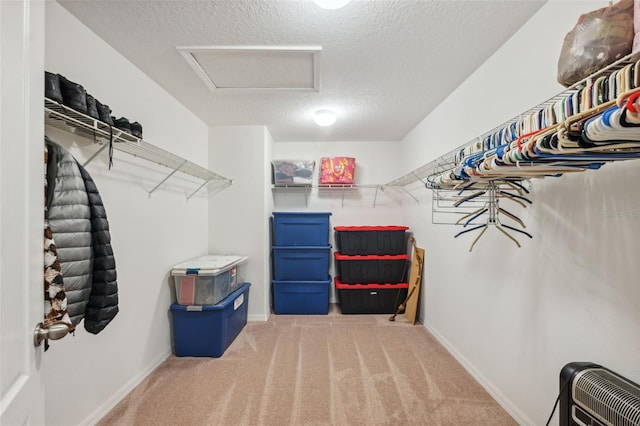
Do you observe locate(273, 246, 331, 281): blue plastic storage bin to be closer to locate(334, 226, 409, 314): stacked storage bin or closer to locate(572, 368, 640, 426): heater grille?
locate(334, 226, 409, 314): stacked storage bin

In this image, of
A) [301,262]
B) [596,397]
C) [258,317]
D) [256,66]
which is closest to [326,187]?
[301,262]

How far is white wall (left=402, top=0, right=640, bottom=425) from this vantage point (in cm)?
99

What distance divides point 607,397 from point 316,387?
56.5 inches

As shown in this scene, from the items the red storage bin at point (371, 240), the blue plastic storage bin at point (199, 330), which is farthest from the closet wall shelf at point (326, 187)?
the blue plastic storage bin at point (199, 330)

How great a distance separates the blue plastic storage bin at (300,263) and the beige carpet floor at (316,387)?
72 cm

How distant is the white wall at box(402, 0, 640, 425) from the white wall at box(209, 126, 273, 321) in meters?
1.93

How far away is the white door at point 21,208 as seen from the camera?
529 mm

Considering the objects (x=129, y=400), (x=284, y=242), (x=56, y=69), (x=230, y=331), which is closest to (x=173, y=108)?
(x=56, y=69)

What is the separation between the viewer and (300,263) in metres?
3.10

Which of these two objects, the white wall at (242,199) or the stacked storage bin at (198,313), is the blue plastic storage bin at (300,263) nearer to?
the white wall at (242,199)

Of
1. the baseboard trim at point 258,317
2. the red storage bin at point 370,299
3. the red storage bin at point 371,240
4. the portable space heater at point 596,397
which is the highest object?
the red storage bin at point 371,240

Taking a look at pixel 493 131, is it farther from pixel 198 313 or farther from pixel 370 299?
pixel 198 313

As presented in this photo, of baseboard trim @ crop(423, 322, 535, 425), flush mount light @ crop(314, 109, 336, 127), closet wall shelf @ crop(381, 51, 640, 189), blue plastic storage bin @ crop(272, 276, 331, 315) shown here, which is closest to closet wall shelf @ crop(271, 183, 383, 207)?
closet wall shelf @ crop(381, 51, 640, 189)

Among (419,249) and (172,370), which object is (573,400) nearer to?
(419,249)
